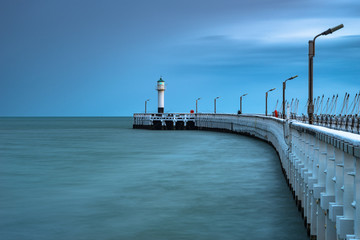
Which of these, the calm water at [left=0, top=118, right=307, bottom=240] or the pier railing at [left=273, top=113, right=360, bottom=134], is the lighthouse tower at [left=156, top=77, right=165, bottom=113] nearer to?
the pier railing at [left=273, top=113, right=360, bottom=134]

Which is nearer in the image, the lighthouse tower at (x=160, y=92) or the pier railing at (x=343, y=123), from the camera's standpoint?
the pier railing at (x=343, y=123)

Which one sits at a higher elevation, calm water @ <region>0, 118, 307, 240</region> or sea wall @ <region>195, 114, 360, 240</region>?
sea wall @ <region>195, 114, 360, 240</region>

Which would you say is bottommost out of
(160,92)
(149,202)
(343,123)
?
(149,202)

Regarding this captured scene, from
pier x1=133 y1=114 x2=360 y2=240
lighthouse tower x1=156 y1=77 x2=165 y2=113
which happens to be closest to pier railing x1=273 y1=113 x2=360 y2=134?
pier x1=133 y1=114 x2=360 y2=240

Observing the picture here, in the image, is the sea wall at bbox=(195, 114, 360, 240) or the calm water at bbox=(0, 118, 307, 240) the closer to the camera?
the sea wall at bbox=(195, 114, 360, 240)

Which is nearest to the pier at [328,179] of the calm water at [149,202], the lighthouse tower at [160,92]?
the calm water at [149,202]

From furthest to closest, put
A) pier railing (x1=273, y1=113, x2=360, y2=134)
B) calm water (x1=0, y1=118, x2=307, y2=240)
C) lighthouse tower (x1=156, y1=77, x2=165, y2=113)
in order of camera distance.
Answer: lighthouse tower (x1=156, y1=77, x2=165, y2=113) → pier railing (x1=273, y1=113, x2=360, y2=134) → calm water (x1=0, y1=118, x2=307, y2=240)

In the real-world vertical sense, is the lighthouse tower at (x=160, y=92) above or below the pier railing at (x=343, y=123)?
above

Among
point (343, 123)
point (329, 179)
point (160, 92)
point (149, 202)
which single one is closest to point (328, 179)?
point (329, 179)

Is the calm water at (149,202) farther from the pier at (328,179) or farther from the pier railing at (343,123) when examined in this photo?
the pier railing at (343,123)

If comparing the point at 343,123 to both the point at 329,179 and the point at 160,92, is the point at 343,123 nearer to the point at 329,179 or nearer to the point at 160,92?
the point at 329,179

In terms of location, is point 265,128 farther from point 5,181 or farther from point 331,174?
point 331,174

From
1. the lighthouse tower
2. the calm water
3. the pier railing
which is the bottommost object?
the calm water

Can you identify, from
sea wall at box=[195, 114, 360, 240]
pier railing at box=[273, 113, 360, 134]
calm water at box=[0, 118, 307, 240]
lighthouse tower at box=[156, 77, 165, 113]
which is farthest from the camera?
lighthouse tower at box=[156, 77, 165, 113]
